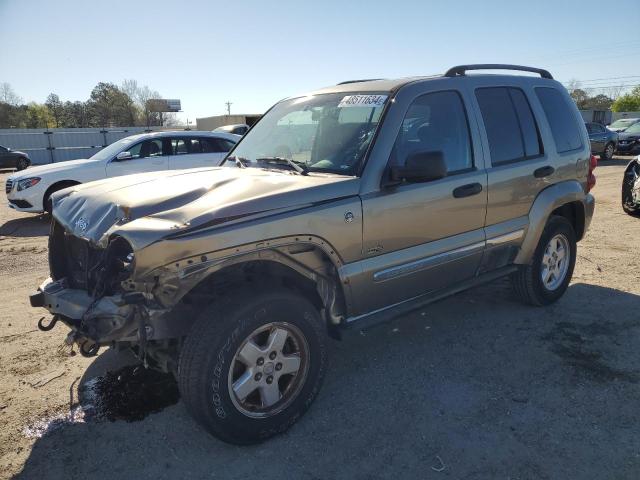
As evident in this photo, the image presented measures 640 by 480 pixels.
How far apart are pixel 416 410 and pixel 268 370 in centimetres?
105

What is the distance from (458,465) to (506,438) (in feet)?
1.35

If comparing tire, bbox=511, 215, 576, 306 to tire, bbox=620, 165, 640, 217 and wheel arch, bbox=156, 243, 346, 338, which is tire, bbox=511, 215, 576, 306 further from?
tire, bbox=620, 165, 640, 217

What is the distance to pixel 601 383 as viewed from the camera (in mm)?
3510

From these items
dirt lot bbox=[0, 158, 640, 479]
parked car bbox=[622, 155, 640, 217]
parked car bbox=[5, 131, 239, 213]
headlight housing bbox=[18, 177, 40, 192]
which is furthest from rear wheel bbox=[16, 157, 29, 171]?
parked car bbox=[622, 155, 640, 217]

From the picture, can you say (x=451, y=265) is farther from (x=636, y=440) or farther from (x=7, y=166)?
(x=7, y=166)

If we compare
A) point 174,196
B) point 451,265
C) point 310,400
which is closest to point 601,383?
point 451,265

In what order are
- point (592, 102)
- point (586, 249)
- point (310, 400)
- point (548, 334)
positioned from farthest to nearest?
point (592, 102) → point (586, 249) → point (548, 334) → point (310, 400)

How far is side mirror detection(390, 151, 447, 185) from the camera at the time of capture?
3059mm

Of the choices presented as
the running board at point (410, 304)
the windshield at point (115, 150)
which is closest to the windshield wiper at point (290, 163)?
the running board at point (410, 304)

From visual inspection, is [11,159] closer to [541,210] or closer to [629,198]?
[629,198]

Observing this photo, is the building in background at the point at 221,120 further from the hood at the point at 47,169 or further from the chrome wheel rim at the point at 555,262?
the chrome wheel rim at the point at 555,262

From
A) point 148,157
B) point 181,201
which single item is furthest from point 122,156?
point 181,201

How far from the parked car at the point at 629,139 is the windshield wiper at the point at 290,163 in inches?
947

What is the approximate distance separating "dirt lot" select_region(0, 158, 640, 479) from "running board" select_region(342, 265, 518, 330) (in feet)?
1.70
